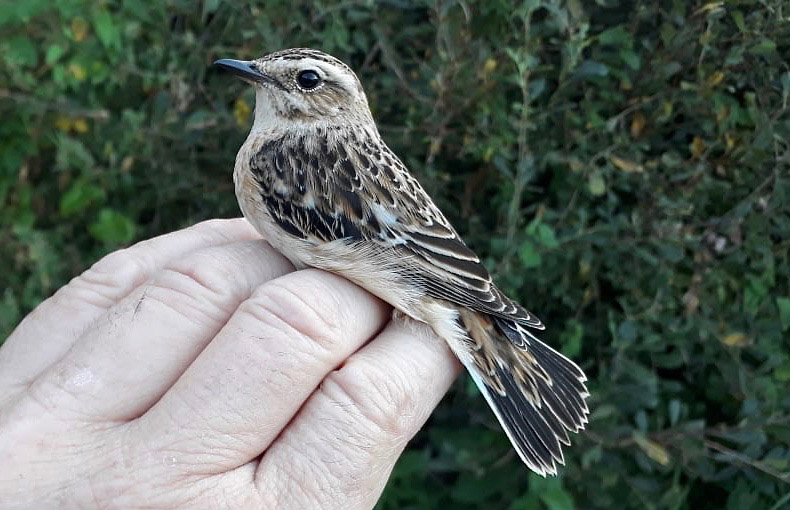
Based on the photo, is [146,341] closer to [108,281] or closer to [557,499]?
[108,281]

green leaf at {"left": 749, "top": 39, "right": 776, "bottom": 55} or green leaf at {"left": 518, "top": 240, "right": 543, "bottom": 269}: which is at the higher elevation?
A: green leaf at {"left": 749, "top": 39, "right": 776, "bottom": 55}

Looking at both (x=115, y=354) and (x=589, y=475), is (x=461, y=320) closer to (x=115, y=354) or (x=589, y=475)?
(x=589, y=475)

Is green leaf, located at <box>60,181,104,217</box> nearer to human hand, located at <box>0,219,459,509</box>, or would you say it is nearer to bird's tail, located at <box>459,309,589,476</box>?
human hand, located at <box>0,219,459,509</box>

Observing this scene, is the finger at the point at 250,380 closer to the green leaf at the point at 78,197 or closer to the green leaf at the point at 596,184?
the green leaf at the point at 596,184

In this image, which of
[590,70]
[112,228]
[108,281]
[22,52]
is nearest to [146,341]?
[108,281]

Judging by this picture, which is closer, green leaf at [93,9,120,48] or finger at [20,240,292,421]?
finger at [20,240,292,421]

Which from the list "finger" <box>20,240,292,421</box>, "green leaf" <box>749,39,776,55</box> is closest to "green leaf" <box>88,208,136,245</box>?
"finger" <box>20,240,292,421</box>

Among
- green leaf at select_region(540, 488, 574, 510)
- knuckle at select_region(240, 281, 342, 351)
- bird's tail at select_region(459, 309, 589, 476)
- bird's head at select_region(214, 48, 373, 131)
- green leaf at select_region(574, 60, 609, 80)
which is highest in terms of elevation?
green leaf at select_region(574, 60, 609, 80)
